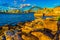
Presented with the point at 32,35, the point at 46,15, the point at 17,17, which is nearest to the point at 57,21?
the point at 46,15

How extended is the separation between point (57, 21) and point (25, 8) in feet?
2.63

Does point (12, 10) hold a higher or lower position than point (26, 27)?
higher

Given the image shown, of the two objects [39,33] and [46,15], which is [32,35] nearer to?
[39,33]

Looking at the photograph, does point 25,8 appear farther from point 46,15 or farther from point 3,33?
point 3,33

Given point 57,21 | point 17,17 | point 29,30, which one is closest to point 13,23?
point 17,17

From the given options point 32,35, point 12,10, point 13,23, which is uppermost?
point 12,10

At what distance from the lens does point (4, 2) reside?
3.87 metres

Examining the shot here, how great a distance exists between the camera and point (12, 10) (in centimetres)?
393

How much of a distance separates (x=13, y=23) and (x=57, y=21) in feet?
3.28

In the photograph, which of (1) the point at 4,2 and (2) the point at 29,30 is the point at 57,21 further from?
(1) the point at 4,2

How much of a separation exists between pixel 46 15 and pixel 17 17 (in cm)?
66

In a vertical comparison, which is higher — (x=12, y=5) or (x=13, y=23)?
(x=12, y=5)

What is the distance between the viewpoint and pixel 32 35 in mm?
3850

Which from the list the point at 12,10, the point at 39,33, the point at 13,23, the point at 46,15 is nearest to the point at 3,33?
the point at 13,23
